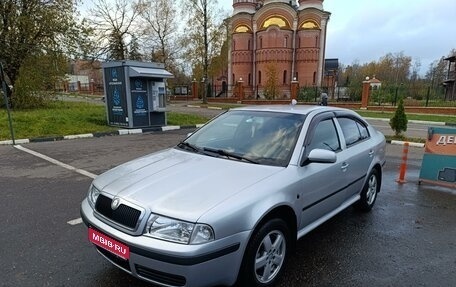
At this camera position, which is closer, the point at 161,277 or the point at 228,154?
the point at 161,277

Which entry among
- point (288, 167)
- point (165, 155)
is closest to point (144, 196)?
point (165, 155)

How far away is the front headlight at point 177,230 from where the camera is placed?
7.52 feet

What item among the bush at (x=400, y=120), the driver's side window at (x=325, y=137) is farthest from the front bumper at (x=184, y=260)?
the bush at (x=400, y=120)

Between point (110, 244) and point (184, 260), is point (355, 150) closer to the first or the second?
point (184, 260)

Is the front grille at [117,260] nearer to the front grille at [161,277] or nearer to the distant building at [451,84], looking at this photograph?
the front grille at [161,277]

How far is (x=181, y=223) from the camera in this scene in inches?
91.5

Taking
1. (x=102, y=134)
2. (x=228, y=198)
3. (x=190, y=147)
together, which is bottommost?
(x=102, y=134)

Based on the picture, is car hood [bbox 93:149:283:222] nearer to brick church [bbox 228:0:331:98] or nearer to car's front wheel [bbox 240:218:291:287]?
car's front wheel [bbox 240:218:291:287]

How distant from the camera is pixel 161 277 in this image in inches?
92.6

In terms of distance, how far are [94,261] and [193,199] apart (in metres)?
1.56

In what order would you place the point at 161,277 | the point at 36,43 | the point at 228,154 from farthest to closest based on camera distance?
the point at 36,43, the point at 228,154, the point at 161,277

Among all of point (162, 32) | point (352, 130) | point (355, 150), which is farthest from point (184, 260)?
point (162, 32)

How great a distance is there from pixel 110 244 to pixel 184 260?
0.72 m

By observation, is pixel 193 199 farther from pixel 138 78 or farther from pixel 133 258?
pixel 138 78
